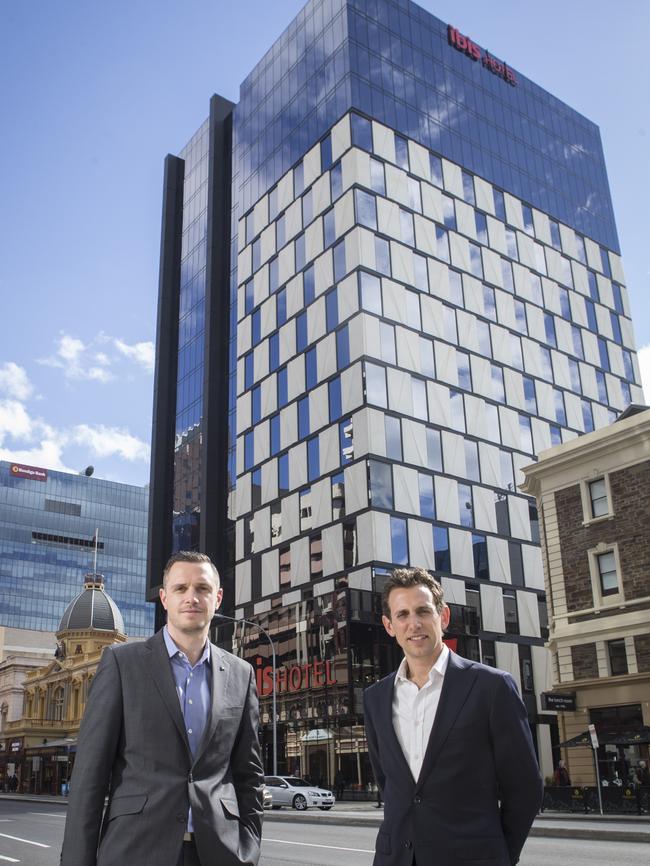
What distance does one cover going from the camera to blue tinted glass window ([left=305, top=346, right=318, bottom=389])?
2223 inches

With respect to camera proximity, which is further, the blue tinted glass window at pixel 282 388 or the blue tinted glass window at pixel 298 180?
the blue tinted glass window at pixel 298 180

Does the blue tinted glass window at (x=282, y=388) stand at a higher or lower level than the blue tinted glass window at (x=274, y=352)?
lower

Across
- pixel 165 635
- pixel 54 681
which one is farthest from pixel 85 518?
pixel 165 635

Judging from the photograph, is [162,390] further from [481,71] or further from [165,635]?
[165,635]

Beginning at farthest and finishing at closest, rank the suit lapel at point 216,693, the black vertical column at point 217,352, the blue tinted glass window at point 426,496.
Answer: the black vertical column at point 217,352, the blue tinted glass window at point 426,496, the suit lapel at point 216,693

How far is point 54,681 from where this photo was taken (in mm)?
79688

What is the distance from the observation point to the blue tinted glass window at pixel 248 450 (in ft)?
204

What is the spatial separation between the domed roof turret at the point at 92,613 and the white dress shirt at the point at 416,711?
80.1 metres

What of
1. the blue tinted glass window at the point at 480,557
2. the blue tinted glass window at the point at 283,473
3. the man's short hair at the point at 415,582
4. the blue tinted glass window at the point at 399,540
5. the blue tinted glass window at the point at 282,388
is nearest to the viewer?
the man's short hair at the point at 415,582

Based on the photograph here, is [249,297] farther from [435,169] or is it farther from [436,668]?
[436,668]

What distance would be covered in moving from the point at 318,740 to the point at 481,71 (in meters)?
52.0

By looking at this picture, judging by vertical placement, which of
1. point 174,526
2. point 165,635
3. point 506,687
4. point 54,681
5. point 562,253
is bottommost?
point 506,687

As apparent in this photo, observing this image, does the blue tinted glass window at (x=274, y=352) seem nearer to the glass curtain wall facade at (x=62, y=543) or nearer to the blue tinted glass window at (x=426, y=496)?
the blue tinted glass window at (x=426, y=496)

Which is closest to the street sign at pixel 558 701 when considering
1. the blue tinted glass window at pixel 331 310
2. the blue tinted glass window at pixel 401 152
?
the blue tinted glass window at pixel 331 310
